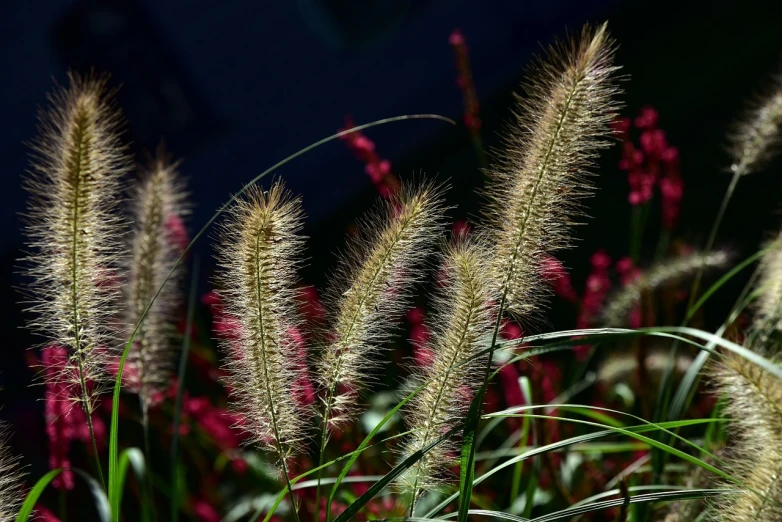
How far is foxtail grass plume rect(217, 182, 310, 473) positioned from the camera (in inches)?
55.2

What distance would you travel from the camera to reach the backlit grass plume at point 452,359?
1.39 meters

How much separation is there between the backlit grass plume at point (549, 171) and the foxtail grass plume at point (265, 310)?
0.38 m

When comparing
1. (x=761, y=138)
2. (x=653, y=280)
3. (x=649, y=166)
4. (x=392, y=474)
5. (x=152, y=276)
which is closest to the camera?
(x=392, y=474)

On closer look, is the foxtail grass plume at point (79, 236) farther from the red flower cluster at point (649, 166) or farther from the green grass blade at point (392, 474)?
the red flower cluster at point (649, 166)

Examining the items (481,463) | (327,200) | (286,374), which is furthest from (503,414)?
(327,200)

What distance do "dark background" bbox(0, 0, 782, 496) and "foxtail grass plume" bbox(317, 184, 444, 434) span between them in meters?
7.12

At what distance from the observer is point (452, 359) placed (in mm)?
1436

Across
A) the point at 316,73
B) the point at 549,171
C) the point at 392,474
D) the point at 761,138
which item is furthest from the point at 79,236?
the point at 316,73

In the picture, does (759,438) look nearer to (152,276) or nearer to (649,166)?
(152,276)

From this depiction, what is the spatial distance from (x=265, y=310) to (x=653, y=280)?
1.89 meters

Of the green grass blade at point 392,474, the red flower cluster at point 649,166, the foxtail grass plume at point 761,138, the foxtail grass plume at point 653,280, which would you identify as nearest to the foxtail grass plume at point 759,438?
the green grass blade at point 392,474

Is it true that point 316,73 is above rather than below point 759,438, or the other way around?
above

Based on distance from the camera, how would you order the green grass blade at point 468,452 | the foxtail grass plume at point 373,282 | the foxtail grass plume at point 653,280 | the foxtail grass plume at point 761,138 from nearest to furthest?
the green grass blade at point 468,452 → the foxtail grass plume at point 373,282 → the foxtail grass plume at point 761,138 → the foxtail grass plume at point 653,280

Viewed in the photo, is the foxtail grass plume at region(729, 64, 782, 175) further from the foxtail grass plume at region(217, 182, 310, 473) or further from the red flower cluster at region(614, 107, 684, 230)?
the foxtail grass plume at region(217, 182, 310, 473)
